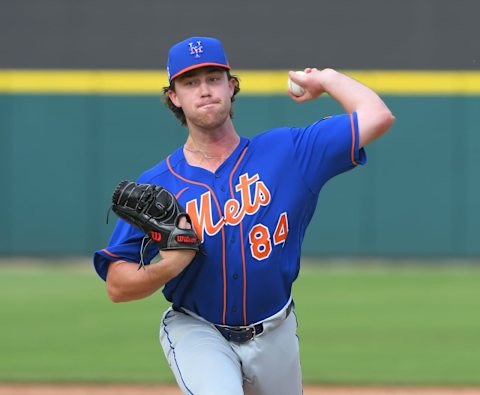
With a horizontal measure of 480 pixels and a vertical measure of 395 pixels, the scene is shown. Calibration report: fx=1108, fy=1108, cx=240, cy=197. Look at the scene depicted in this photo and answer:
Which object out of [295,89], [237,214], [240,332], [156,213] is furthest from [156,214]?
[295,89]

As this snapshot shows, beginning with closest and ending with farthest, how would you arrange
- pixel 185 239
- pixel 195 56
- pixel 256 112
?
pixel 185 239 → pixel 195 56 → pixel 256 112

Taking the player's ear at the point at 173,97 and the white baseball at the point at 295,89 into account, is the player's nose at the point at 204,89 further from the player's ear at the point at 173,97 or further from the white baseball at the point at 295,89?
the white baseball at the point at 295,89

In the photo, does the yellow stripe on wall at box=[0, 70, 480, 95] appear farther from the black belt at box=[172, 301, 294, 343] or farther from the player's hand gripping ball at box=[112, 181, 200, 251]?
the player's hand gripping ball at box=[112, 181, 200, 251]

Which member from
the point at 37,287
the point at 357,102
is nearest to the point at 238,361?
the point at 357,102

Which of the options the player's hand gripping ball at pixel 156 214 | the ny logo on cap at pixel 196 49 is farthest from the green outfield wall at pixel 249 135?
the player's hand gripping ball at pixel 156 214

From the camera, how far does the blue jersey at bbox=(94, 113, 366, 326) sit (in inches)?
162

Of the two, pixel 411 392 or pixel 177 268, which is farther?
pixel 411 392

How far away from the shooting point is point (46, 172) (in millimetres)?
14992

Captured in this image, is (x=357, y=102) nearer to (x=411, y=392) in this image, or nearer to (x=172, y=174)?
(x=172, y=174)

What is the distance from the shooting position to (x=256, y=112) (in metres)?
14.8

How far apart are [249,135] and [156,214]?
35.9 ft

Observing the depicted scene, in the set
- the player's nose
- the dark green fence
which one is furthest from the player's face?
the dark green fence

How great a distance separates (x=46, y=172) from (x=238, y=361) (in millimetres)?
11153

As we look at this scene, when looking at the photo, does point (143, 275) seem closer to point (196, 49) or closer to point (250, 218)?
point (250, 218)
